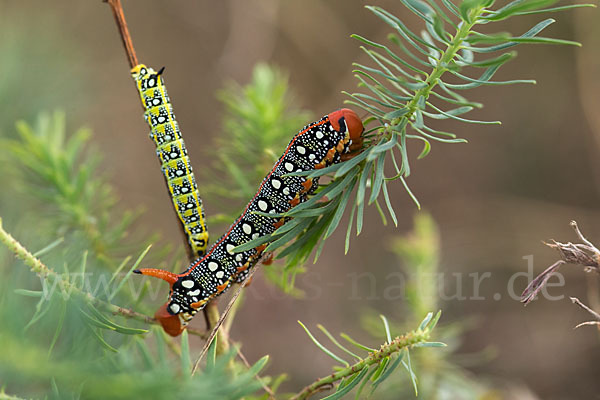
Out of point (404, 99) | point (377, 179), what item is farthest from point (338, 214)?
point (404, 99)

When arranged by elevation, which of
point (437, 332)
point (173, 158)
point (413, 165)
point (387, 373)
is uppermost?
point (413, 165)

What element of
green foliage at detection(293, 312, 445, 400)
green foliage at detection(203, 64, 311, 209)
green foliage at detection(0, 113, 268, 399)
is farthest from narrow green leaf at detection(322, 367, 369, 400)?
green foliage at detection(203, 64, 311, 209)

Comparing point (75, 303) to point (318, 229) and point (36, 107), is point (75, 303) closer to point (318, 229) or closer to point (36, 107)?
point (318, 229)

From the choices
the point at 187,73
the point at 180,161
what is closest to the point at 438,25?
the point at 180,161

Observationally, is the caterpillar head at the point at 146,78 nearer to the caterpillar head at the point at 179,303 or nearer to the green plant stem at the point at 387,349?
the caterpillar head at the point at 179,303

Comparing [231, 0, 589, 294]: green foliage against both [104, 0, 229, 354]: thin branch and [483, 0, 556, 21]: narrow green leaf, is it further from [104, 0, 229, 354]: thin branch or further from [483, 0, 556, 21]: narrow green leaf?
[104, 0, 229, 354]: thin branch

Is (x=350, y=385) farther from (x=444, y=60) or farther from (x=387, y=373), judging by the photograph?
(x=444, y=60)
